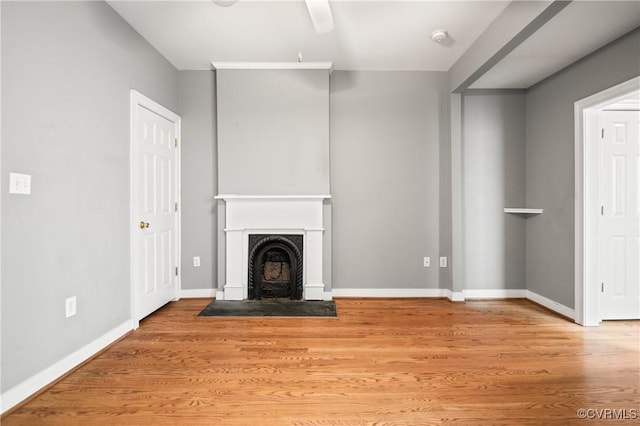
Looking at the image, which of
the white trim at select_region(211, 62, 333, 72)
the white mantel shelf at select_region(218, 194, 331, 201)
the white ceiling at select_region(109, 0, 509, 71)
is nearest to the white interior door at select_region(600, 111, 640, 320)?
the white ceiling at select_region(109, 0, 509, 71)

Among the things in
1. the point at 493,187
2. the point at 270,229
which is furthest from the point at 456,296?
the point at 270,229

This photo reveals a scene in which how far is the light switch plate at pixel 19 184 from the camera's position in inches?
65.9

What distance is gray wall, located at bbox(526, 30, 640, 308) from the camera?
273 cm

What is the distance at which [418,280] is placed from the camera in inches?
146

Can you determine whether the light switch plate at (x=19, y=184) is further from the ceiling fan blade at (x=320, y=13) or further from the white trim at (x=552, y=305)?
the white trim at (x=552, y=305)

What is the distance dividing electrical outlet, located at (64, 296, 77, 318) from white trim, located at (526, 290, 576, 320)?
412 centimetres

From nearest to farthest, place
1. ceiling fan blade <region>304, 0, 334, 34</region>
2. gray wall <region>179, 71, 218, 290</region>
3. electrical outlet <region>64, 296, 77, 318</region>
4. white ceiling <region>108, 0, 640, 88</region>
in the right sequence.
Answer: ceiling fan blade <region>304, 0, 334, 34</region> < electrical outlet <region>64, 296, 77, 318</region> < white ceiling <region>108, 0, 640, 88</region> < gray wall <region>179, 71, 218, 290</region>

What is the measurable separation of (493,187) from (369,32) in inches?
88.9

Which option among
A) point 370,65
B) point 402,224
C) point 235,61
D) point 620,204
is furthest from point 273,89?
point 620,204

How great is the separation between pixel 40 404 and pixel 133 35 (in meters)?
Answer: 2.80

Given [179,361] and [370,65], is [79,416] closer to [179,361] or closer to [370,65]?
[179,361]

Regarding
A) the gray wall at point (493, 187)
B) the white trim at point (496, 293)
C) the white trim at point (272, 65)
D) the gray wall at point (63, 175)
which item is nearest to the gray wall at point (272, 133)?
the white trim at point (272, 65)

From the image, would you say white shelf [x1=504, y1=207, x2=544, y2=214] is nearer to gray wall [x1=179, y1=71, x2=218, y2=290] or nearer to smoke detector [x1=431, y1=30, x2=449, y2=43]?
smoke detector [x1=431, y1=30, x2=449, y2=43]

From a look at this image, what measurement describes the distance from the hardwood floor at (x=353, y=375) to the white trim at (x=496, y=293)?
70 cm
